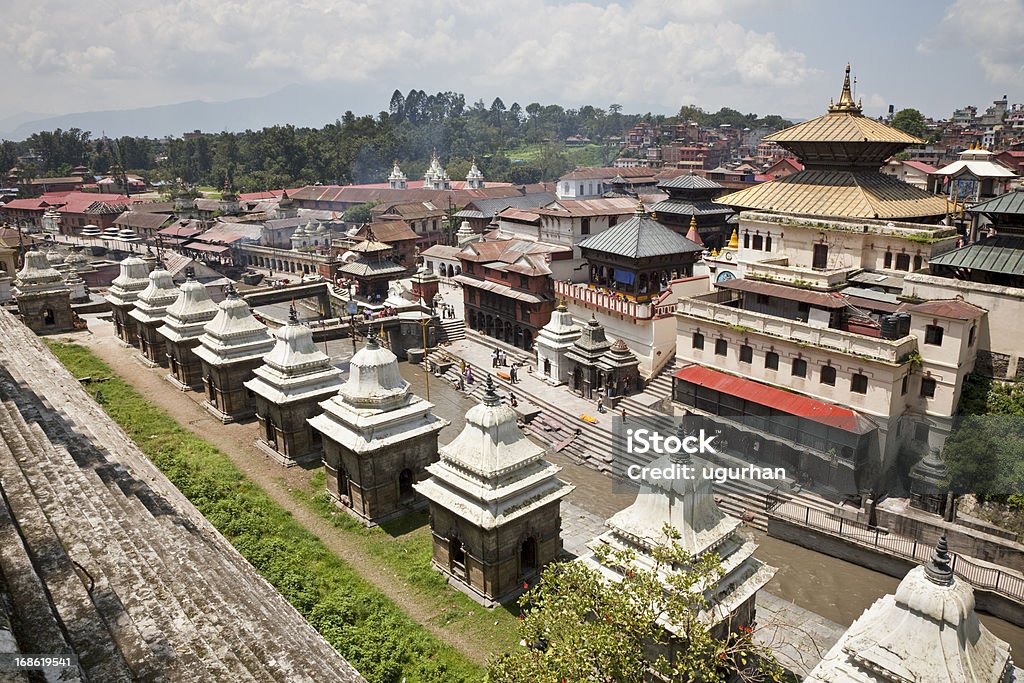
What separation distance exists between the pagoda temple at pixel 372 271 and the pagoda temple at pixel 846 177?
99.8ft

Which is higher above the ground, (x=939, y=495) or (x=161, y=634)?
(x=161, y=634)

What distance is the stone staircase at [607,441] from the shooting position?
98.7ft

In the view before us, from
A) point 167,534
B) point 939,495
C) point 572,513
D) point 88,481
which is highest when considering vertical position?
point 88,481

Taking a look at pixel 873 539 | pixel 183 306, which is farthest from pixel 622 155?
pixel 873 539

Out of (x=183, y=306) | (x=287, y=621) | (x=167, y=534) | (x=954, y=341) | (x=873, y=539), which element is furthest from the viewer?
(x=183, y=306)

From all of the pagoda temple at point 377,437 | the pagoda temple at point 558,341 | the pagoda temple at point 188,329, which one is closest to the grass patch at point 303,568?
the pagoda temple at point 377,437

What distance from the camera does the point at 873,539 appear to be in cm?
2620

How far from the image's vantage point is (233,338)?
3766cm

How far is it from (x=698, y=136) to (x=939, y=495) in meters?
151

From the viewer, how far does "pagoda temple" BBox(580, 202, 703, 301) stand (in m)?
44.1

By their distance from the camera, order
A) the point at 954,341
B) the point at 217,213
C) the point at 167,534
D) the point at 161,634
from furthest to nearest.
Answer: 1. the point at 217,213
2. the point at 954,341
3. the point at 167,534
4. the point at 161,634

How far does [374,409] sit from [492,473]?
7.88 meters

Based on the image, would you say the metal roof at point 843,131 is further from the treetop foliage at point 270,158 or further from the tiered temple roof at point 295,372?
the treetop foliage at point 270,158

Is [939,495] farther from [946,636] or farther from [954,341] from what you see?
[946,636]
